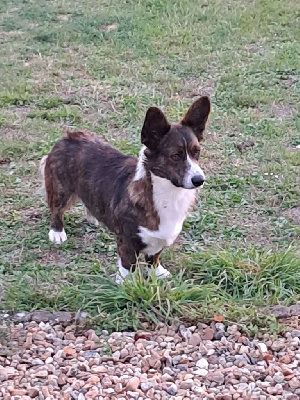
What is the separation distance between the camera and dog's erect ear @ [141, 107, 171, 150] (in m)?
3.85

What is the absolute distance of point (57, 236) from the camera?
4941 millimetres

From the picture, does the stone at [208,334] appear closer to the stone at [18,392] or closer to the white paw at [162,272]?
the white paw at [162,272]

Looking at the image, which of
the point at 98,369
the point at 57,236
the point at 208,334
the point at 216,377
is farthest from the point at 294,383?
the point at 57,236

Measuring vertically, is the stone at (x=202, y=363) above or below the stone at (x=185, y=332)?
above

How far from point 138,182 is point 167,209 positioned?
0.74ft

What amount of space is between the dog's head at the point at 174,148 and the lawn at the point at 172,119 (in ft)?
1.82

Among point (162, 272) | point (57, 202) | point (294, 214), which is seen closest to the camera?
point (162, 272)

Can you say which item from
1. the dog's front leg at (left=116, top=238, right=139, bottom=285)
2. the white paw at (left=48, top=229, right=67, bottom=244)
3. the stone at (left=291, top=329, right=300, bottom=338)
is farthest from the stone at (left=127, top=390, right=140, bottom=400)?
the white paw at (left=48, top=229, right=67, bottom=244)

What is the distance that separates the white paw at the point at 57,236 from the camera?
4922 mm

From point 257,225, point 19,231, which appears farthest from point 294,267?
point 19,231

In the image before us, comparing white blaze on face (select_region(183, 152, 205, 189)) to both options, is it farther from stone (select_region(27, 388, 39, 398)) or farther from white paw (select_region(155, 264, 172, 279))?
stone (select_region(27, 388, 39, 398))

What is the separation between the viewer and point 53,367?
3.28 metres

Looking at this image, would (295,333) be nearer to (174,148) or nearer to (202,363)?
(202,363)

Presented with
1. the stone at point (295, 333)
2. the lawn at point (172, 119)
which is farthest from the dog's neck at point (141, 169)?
the stone at point (295, 333)
